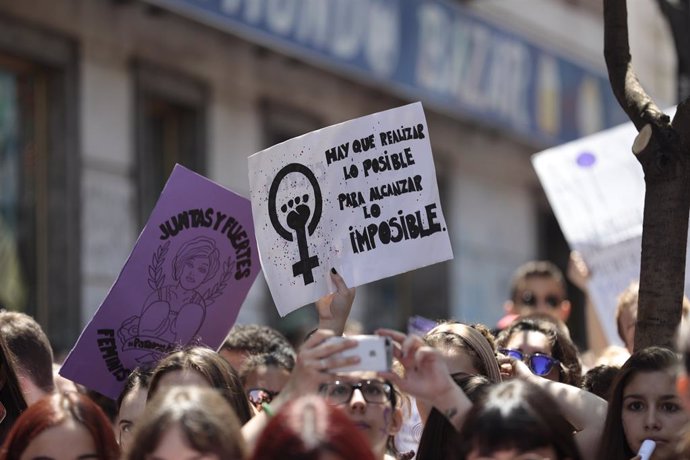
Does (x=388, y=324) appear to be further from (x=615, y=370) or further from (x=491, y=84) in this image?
(x=615, y=370)

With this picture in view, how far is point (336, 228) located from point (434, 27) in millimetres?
11425

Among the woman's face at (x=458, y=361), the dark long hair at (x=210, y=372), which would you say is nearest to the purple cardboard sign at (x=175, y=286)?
the dark long hair at (x=210, y=372)

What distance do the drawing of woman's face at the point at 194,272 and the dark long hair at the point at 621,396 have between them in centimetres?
180

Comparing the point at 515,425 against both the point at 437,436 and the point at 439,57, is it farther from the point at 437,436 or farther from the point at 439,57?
the point at 439,57

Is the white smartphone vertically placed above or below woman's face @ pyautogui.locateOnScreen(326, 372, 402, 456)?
above

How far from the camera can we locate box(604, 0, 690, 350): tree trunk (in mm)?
5086

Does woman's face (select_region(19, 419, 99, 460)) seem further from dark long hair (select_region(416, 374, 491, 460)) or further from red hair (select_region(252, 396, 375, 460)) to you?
dark long hair (select_region(416, 374, 491, 460))

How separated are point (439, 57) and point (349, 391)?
12.5 m

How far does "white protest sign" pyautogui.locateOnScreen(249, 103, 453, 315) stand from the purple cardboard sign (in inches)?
20.8

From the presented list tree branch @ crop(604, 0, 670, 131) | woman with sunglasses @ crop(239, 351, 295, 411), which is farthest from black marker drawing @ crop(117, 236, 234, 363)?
tree branch @ crop(604, 0, 670, 131)

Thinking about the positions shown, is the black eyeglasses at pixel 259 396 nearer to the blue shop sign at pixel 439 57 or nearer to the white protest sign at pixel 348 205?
the white protest sign at pixel 348 205

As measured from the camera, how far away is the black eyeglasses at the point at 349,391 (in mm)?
4098

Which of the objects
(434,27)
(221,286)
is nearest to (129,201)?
(434,27)

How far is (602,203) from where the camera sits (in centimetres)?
759
